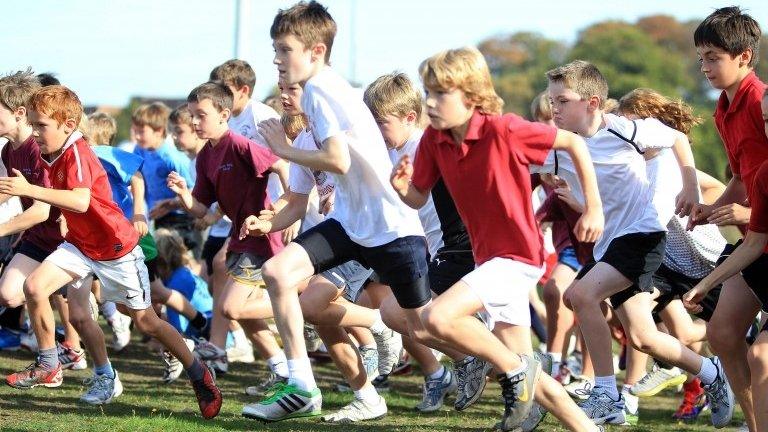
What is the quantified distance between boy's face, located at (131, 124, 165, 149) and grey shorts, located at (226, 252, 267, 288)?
3.21m

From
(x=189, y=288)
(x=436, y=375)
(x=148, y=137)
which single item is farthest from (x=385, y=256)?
(x=148, y=137)

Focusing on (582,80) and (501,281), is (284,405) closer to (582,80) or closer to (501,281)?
(501,281)

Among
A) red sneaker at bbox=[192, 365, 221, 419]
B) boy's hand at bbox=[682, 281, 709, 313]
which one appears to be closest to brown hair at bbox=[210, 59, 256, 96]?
red sneaker at bbox=[192, 365, 221, 419]

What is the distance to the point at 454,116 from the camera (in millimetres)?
5387

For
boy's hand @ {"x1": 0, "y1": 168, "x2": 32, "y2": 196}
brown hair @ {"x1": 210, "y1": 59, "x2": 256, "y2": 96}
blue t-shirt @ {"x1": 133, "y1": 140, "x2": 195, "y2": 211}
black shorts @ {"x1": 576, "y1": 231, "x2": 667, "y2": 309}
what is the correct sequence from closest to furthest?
boy's hand @ {"x1": 0, "y1": 168, "x2": 32, "y2": 196}
black shorts @ {"x1": 576, "y1": 231, "x2": 667, "y2": 309}
brown hair @ {"x1": 210, "y1": 59, "x2": 256, "y2": 96}
blue t-shirt @ {"x1": 133, "y1": 140, "x2": 195, "y2": 211}

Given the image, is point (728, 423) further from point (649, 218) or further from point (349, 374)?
point (349, 374)

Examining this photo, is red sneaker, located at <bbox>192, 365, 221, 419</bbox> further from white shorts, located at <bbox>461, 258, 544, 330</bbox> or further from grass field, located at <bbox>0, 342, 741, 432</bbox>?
white shorts, located at <bbox>461, 258, 544, 330</bbox>

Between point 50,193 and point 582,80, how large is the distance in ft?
10.5

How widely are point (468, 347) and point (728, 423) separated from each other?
2.68 metres

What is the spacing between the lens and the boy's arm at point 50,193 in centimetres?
641

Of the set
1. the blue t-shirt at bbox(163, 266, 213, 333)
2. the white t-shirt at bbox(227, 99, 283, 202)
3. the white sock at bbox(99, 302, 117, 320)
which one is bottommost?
the white sock at bbox(99, 302, 117, 320)

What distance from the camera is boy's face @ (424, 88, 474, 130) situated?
5.39 m

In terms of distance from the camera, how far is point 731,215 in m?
5.91

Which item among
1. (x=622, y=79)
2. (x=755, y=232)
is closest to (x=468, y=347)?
(x=755, y=232)
